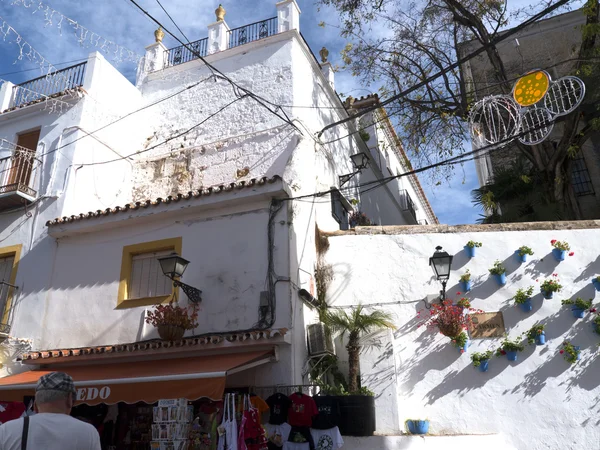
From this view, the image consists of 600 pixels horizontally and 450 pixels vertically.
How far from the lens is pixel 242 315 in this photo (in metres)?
8.90

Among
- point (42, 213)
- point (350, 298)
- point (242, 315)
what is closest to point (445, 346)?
point (350, 298)

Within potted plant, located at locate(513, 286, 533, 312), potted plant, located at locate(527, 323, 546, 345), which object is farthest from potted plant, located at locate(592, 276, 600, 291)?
potted plant, located at locate(527, 323, 546, 345)

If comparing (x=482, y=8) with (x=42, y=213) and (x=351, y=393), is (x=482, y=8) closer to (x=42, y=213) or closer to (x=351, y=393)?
(x=351, y=393)

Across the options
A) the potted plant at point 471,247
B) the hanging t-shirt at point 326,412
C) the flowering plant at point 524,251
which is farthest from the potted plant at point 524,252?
the hanging t-shirt at point 326,412

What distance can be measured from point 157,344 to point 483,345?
19.2 feet

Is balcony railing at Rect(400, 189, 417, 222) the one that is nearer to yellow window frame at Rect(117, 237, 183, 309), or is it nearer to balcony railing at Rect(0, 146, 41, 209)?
yellow window frame at Rect(117, 237, 183, 309)

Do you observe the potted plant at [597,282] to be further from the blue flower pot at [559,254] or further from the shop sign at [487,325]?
the shop sign at [487,325]

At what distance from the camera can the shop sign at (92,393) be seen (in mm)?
7660

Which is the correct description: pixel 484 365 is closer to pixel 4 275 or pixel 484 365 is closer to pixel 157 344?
pixel 157 344

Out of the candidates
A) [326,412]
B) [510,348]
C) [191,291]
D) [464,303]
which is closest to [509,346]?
[510,348]

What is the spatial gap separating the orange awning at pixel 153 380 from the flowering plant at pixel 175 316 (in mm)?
661

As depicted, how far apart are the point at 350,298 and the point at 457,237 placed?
2.46m

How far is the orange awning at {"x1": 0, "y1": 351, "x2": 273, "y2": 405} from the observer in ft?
23.5

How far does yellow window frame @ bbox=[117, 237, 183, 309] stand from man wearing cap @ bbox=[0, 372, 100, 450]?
22.1 feet
